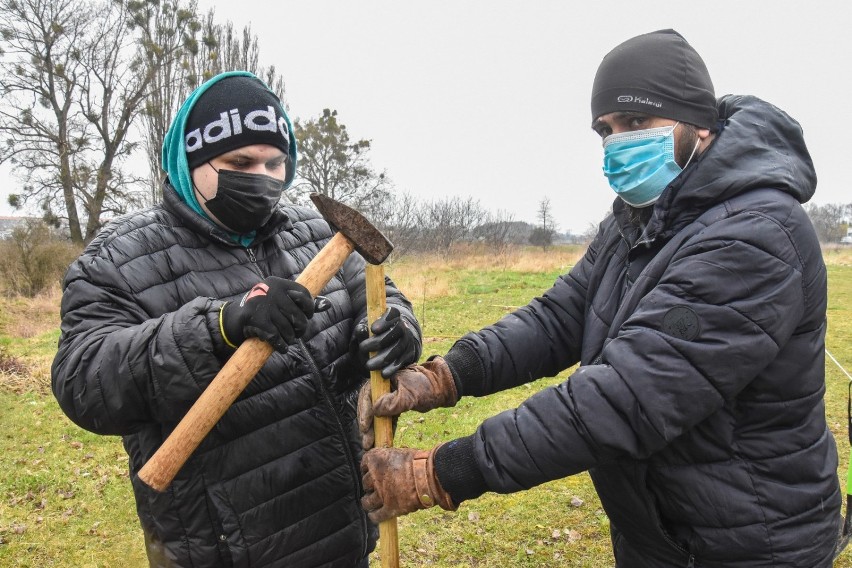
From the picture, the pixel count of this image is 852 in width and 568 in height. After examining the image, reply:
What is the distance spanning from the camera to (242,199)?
6.43 ft

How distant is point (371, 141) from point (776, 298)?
101 ft

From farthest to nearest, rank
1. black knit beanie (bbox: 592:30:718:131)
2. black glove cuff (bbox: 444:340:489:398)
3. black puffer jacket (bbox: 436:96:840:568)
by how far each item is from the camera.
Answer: black glove cuff (bbox: 444:340:489:398)
black knit beanie (bbox: 592:30:718:131)
black puffer jacket (bbox: 436:96:840:568)

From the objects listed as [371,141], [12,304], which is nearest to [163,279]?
[12,304]

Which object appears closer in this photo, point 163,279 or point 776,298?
point 776,298

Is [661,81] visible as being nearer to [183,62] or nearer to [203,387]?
[203,387]

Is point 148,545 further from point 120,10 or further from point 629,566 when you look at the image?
point 120,10

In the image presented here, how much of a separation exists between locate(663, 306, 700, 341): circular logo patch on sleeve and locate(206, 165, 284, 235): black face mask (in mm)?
1367

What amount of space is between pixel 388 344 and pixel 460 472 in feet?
1.74

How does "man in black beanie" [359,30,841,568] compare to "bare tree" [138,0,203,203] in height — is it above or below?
below

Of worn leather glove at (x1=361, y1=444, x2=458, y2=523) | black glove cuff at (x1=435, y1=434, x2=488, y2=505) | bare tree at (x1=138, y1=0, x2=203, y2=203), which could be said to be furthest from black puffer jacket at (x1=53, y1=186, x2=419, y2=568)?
bare tree at (x1=138, y1=0, x2=203, y2=203)

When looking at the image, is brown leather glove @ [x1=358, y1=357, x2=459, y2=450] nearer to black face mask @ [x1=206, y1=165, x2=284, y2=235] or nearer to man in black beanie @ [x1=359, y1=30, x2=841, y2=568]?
man in black beanie @ [x1=359, y1=30, x2=841, y2=568]

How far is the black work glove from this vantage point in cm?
200

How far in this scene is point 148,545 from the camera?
1976 mm

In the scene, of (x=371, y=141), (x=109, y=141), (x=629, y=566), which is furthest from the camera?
(x=371, y=141)
